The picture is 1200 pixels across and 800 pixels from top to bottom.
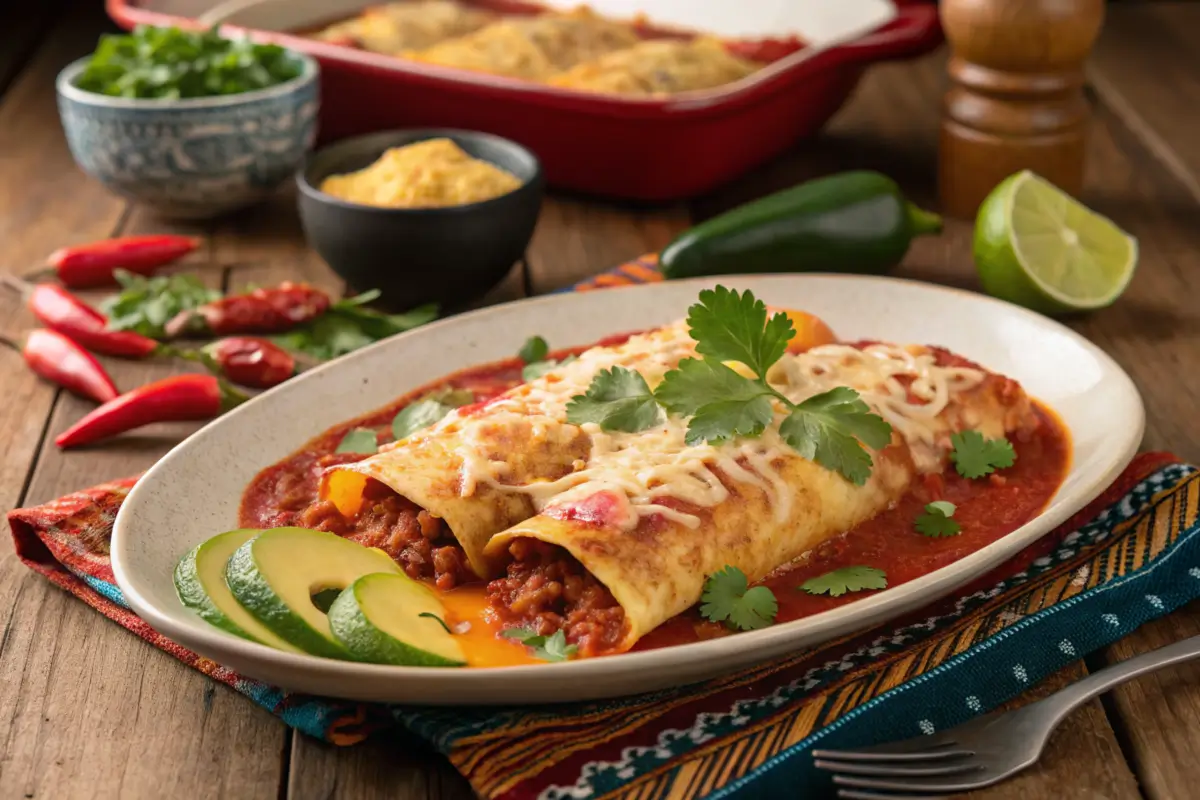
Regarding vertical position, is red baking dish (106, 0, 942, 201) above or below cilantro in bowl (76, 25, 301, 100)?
below

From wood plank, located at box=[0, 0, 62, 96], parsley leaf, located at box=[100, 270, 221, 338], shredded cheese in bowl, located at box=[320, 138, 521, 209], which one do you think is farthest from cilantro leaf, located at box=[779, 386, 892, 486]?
wood plank, located at box=[0, 0, 62, 96]

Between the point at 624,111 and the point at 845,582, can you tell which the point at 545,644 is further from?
the point at 624,111

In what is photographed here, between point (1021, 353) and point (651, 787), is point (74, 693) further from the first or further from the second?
point (1021, 353)

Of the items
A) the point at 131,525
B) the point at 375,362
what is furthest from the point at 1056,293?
the point at 131,525

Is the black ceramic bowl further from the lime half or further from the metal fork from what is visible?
the metal fork

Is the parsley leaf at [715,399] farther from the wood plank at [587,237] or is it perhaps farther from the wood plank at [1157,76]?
the wood plank at [1157,76]

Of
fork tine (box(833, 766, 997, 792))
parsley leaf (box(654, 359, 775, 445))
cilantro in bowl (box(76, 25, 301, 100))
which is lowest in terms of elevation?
cilantro in bowl (box(76, 25, 301, 100))
